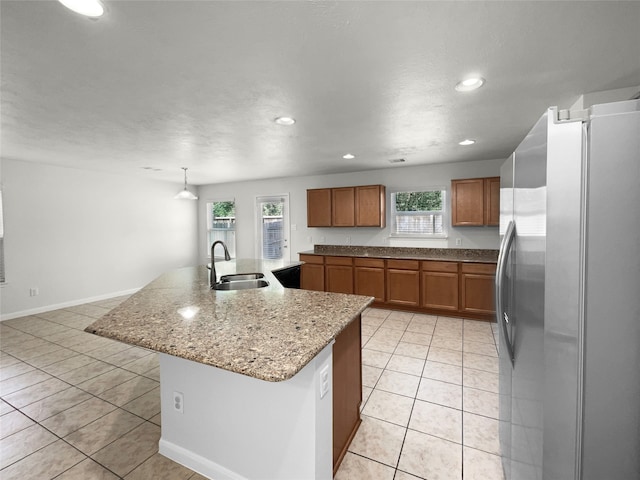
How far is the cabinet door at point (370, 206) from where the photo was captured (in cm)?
483

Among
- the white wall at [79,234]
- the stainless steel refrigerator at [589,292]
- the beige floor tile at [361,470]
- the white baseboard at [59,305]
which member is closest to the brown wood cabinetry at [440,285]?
the beige floor tile at [361,470]

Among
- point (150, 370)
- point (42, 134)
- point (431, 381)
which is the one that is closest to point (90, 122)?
point (42, 134)

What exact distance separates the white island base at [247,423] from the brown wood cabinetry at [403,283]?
3.24m

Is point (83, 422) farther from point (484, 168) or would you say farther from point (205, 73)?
point (484, 168)

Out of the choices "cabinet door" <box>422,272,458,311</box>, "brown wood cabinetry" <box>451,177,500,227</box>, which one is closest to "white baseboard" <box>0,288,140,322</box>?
"cabinet door" <box>422,272,458,311</box>

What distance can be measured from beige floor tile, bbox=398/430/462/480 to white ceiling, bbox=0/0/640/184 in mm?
2423

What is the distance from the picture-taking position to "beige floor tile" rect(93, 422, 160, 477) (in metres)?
1.70

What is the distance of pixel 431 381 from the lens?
2.56 meters

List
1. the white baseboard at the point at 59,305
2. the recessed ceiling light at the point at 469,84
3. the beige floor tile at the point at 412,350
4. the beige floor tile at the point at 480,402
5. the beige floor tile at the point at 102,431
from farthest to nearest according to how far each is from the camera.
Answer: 1. the white baseboard at the point at 59,305
2. the beige floor tile at the point at 412,350
3. the beige floor tile at the point at 480,402
4. the recessed ceiling light at the point at 469,84
5. the beige floor tile at the point at 102,431

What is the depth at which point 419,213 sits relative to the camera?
495 centimetres

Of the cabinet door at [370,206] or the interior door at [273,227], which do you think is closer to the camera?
the cabinet door at [370,206]

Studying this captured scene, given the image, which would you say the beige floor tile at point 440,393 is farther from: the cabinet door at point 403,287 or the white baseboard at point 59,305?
the white baseboard at point 59,305

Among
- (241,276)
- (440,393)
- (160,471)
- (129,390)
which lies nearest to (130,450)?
(160,471)

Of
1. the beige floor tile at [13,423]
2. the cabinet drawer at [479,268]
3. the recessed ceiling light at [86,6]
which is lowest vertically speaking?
the beige floor tile at [13,423]
